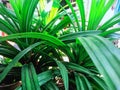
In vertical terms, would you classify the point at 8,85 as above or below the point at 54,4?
below

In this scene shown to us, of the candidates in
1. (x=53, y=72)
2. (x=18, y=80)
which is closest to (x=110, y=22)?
(x=53, y=72)

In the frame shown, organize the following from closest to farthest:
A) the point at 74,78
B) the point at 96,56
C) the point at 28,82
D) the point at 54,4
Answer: the point at 96,56 < the point at 28,82 < the point at 74,78 < the point at 54,4

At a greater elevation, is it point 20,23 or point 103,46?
point 20,23

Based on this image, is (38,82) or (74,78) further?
(74,78)

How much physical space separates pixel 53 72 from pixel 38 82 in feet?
0.28

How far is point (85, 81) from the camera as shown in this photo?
521mm

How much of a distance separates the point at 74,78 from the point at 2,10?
30 cm

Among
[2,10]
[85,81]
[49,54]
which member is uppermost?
[2,10]

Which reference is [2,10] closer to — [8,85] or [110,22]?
[8,85]

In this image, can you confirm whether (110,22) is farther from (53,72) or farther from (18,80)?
(18,80)

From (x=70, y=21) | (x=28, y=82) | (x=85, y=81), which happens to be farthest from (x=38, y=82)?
(x=70, y=21)

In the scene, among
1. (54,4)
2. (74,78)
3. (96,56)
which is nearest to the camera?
(96,56)

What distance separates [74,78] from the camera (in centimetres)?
57

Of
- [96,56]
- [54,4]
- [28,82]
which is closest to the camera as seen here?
[96,56]
